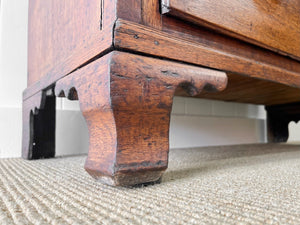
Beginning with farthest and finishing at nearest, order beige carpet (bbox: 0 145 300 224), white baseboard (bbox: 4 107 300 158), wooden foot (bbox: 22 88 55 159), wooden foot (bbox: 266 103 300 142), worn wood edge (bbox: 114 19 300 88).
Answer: wooden foot (bbox: 266 103 300 142)
white baseboard (bbox: 4 107 300 158)
wooden foot (bbox: 22 88 55 159)
worn wood edge (bbox: 114 19 300 88)
beige carpet (bbox: 0 145 300 224)

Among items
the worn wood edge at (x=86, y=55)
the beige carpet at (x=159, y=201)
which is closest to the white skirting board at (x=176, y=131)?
the worn wood edge at (x=86, y=55)

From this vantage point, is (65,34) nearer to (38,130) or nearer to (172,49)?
(172,49)

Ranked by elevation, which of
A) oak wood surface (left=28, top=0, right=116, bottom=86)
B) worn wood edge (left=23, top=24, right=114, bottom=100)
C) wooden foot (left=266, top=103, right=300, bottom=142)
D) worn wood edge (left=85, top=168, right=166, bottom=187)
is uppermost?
oak wood surface (left=28, top=0, right=116, bottom=86)

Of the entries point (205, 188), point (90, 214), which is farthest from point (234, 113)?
point (90, 214)

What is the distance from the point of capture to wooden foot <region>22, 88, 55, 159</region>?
738mm

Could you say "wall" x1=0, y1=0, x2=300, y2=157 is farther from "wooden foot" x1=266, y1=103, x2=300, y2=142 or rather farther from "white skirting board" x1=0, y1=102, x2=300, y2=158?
"wooden foot" x1=266, y1=103, x2=300, y2=142

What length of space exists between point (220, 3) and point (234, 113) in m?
1.08

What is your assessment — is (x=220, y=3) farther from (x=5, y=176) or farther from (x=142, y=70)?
(x=5, y=176)

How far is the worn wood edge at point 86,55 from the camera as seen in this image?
35 centimetres

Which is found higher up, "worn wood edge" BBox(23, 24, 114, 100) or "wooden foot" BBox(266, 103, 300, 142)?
"worn wood edge" BBox(23, 24, 114, 100)

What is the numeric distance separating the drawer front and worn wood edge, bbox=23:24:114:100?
0.11 metres

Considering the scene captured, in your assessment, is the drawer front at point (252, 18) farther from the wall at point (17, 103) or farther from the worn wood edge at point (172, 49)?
the wall at point (17, 103)

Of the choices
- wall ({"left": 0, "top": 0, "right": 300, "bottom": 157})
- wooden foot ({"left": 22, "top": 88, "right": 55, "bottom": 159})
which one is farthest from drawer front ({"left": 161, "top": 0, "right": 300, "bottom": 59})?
wall ({"left": 0, "top": 0, "right": 300, "bottom": 157})

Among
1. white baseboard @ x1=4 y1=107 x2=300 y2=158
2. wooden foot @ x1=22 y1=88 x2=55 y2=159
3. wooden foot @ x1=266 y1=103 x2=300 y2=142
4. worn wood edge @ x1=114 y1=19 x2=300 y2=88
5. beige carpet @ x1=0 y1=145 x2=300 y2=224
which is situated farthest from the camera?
wooden foot @ x1=266 y1=103 x2=300 y2=142
